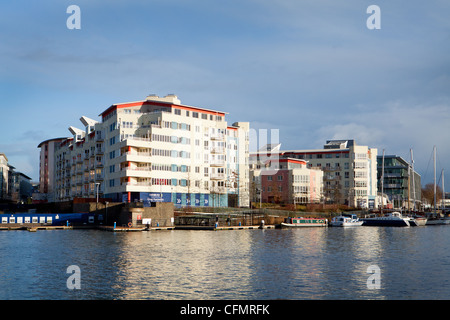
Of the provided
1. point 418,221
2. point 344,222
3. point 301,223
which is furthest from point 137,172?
point 418,221

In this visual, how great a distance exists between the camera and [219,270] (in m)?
46.3

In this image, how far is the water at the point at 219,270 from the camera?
36.2 metres

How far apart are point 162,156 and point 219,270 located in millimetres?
77835

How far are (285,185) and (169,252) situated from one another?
117152mm

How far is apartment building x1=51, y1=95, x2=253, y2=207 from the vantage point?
392 ft

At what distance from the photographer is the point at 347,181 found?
188 meters

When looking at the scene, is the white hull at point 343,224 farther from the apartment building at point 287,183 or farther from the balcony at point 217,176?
the apartment building at point 287,183

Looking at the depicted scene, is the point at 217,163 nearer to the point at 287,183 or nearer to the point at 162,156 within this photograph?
the point at 162,156

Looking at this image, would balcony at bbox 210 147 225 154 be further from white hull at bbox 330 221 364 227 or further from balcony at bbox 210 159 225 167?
white hull at bbox 330 221 364 227

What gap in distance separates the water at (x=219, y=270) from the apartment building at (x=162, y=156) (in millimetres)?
49059

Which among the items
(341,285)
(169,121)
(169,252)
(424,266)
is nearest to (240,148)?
(169,121)
